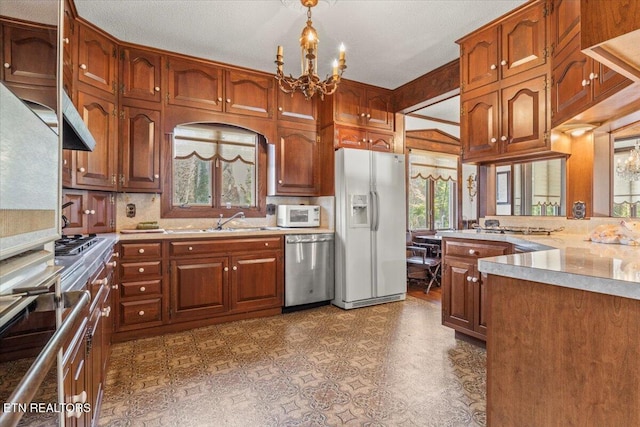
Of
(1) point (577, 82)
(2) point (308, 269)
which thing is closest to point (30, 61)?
(1) point (577, 82)

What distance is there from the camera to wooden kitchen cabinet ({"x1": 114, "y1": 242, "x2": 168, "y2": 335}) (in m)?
2.88

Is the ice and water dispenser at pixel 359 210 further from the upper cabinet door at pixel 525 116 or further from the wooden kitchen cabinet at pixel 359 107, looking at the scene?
the upper cabinet door at pixel 525 116

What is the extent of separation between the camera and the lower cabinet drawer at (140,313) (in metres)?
2.88

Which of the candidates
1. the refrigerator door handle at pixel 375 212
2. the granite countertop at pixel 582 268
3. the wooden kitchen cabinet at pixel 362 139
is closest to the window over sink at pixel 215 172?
the wooden kitchen cabinet at pixel 362 139

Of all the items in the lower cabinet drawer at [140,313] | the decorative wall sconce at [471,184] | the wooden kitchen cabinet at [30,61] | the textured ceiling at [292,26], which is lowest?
the lower cabinet drawer at [140,313]

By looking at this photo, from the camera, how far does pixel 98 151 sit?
2922mm

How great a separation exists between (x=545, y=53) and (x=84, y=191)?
3932mm

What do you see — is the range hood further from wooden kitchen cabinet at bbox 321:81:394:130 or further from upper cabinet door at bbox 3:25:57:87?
wooden kitchen cabinet at bbox 321:81:394:130

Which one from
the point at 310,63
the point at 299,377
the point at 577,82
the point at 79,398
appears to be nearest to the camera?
the point at 79,398

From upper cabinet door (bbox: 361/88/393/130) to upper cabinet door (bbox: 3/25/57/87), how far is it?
3.64 m

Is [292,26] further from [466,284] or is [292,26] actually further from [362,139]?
[466,284]

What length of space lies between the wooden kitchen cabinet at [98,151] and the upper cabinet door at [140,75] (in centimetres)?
26

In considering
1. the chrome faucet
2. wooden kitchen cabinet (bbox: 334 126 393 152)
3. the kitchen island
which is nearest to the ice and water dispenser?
wooden kitchen cabinet (bbox: 334 126 393 152)

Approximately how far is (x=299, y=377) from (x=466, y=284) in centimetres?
152
